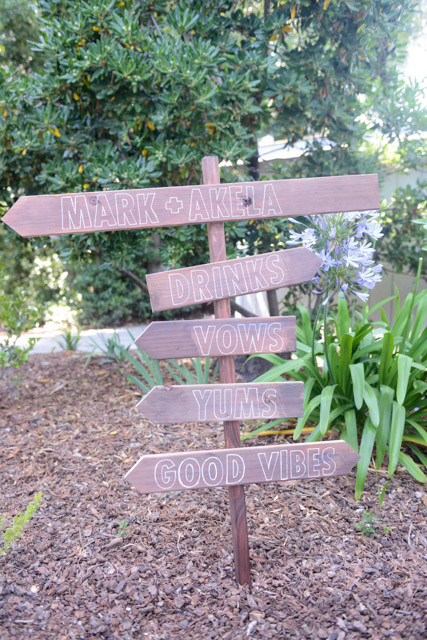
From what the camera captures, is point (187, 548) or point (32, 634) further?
point (187, 548)

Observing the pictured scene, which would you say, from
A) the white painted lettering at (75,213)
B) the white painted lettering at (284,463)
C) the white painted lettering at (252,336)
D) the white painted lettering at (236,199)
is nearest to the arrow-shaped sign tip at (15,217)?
the white painted lettering at (75,213)

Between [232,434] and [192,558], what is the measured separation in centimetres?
60

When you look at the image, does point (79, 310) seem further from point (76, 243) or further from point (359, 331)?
point (359, 331)

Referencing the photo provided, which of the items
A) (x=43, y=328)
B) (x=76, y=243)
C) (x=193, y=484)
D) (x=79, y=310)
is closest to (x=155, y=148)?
(x=76, y=243)

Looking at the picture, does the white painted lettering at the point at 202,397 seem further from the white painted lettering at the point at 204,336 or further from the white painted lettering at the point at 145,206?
the white painted lettering at the point at 145,206

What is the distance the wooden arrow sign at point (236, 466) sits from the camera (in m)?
2.02

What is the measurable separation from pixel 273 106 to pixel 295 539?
2.96m

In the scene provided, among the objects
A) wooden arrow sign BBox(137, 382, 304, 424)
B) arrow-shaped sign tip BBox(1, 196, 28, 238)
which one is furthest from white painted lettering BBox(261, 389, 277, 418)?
arrow-shaped sign tip BBox(1, 196, 28, 238)

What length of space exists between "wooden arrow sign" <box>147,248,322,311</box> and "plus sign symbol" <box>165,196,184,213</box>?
22cm

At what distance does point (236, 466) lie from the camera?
2.07 metres

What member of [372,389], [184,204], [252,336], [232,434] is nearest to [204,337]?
[252,336]

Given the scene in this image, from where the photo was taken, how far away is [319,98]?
412cm

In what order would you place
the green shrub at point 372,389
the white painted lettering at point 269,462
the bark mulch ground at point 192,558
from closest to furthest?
1. the bark mulch ground at point 192,558
2. the white painted lettering at point 269,462
3. the green shrub at point 372,389

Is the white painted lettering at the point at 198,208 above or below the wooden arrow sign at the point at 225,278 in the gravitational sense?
above
